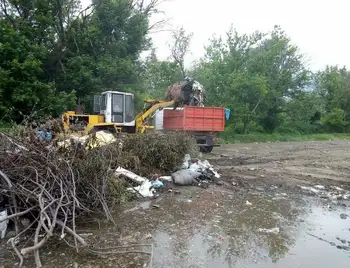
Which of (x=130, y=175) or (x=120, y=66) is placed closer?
(x=130, y=175)

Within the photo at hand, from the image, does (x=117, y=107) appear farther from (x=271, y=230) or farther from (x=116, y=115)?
(x=271, y=230)

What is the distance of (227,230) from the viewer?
14.8ft

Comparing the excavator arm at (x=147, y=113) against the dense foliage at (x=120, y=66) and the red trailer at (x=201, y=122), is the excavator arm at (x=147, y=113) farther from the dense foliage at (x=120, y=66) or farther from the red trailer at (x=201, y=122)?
the dense foliage at (x=120, y=66)

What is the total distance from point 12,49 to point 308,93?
23004 millimetres

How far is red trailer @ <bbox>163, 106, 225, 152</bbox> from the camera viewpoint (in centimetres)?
1227

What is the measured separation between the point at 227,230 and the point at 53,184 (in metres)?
2.42

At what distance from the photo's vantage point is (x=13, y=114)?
14.7 meters

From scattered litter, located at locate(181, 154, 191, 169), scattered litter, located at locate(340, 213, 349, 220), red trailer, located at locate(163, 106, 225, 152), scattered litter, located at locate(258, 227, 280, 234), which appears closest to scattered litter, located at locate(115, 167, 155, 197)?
scattered litter, located at locate(181, 154, 191, 169)

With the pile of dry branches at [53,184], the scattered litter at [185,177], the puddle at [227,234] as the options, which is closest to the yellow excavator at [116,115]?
the scattered litter at [185,177]

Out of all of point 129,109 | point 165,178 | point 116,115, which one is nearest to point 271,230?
point 165,178

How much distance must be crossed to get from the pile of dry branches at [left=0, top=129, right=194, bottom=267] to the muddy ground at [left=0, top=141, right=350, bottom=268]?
0.30m

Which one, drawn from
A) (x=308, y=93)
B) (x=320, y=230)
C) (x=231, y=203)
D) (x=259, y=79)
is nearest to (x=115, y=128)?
(x=231, y=203)

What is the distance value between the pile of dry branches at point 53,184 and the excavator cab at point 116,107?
6472 millimetres

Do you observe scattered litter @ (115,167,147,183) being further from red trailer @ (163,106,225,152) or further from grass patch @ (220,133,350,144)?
grass patch @ (220,133,350,144)
